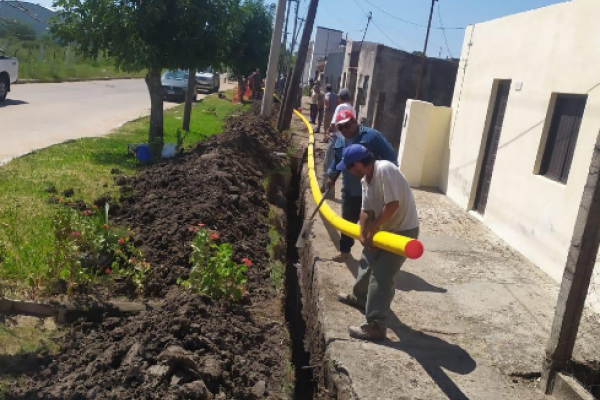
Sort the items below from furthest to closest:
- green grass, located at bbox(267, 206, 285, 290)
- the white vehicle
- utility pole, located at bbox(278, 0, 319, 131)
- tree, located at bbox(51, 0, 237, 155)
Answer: the white vehicle → utility pole, located at bbox(278, 0, 319, 131) → tree, located at bbox(51, 0, 237, 155) → green grass, located at bbox(267, 206, 285, 290)

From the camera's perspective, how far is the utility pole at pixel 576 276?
407cm

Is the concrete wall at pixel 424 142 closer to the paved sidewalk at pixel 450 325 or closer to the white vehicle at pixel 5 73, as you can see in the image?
the paved sidewalk at pixel 450 325

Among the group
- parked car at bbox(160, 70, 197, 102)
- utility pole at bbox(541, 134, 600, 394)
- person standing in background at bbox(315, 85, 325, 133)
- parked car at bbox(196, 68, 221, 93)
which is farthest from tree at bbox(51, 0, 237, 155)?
parked car at bbox(196, 68, 221, 93)

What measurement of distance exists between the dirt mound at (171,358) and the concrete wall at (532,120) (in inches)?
154

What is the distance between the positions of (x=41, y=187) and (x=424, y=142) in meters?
7.10

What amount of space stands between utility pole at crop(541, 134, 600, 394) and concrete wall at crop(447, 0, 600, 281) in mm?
2565

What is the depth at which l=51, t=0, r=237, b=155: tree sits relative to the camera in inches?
463

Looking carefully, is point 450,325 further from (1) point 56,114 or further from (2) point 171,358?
(1) point 56,114

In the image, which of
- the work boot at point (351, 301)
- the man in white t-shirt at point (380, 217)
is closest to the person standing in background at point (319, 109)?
the work boot at point (351, 301)

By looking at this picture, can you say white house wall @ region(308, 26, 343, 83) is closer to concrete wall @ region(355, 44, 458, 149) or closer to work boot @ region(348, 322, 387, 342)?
concrete wall @ region(355, 44, 458, 149)

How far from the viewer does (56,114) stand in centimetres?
1834

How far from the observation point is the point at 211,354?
14.0 ft

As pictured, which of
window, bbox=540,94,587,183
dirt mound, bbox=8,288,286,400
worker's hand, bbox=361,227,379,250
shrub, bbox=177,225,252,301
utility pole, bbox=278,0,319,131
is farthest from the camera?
utility pole, bbox=278,0,319,131

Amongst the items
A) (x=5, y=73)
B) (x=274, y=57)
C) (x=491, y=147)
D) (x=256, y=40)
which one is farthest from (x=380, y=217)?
(x=256, y=40)
